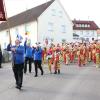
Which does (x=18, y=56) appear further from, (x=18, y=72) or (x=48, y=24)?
(x=48, y=24)

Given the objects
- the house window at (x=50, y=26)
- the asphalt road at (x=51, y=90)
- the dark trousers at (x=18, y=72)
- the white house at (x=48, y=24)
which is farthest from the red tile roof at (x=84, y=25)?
the dark trousers at (x=18, y=72)

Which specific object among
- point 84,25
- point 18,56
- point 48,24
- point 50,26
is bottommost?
point 18,56

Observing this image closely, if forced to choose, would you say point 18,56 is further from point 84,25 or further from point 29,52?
point 84,25

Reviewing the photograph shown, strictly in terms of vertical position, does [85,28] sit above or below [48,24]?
above

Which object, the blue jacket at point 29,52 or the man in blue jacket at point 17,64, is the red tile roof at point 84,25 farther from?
the man in blue jacket at point 17,64

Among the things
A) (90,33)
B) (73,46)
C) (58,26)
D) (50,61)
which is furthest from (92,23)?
(50,61)

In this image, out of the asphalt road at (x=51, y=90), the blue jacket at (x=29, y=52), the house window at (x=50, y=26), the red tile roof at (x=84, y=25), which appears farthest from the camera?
the red tile roof at (x=84, y=25)

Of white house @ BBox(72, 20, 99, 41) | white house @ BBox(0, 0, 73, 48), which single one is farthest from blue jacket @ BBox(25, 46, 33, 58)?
white house @ BBox(72, 20, 99, 41)

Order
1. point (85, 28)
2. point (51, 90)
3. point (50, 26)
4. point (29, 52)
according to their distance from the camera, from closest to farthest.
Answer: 1. point (51, 90)
2. point (29, 52)
3. point (50, 26)
4. point (85, 28)

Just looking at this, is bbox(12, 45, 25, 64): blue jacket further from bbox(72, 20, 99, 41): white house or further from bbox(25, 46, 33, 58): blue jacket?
bbox(72, 20, 99, 41): white house

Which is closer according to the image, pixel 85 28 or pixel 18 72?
pixel 18 72

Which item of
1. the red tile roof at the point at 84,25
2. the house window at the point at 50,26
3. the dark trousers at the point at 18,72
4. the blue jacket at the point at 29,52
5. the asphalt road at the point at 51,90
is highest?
the red tile roof at the point at 84,25

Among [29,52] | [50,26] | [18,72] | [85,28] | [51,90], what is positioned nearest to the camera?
[51,90]

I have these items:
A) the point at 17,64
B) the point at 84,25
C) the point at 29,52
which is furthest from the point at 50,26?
the point at 84,25
